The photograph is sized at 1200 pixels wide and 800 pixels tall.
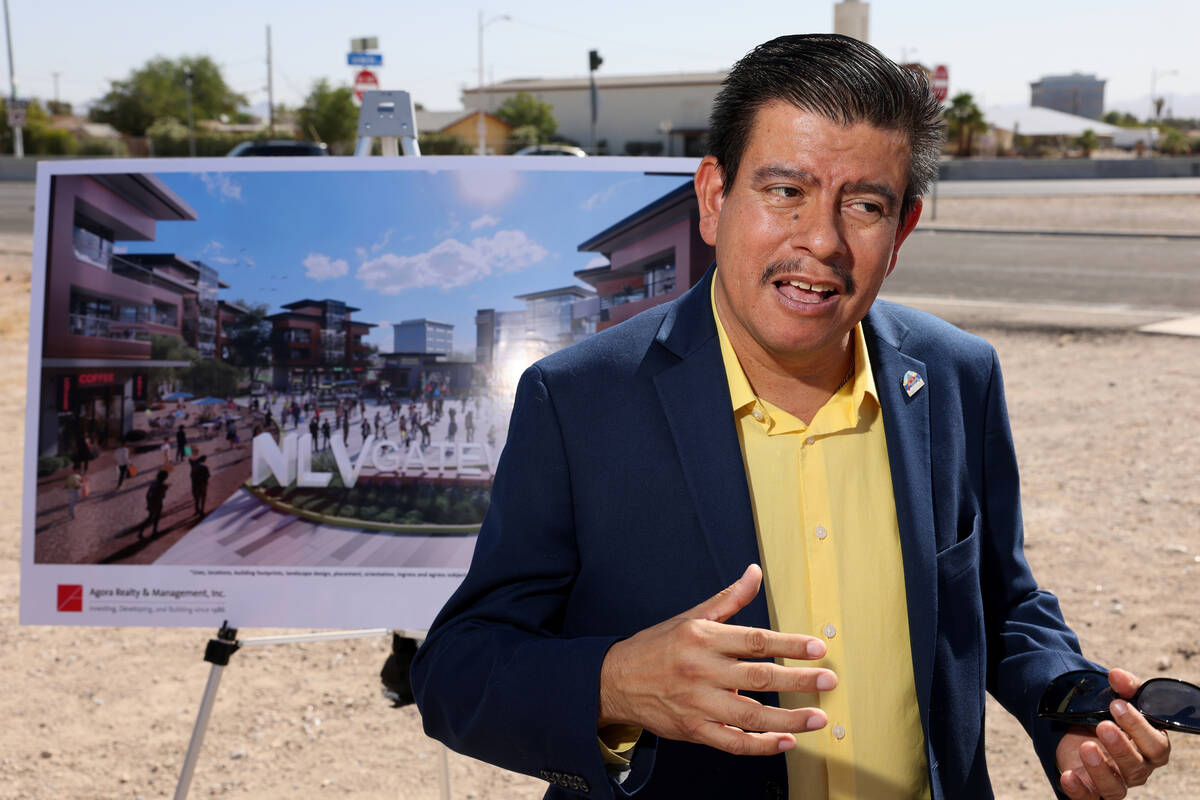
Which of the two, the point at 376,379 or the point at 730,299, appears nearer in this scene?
the point at 730,299

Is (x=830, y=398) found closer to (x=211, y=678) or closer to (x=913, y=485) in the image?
(x=913, y=485)

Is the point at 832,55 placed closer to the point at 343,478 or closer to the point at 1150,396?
the point at 343,478

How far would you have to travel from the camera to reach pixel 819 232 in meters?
1.48

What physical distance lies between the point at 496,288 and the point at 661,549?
1.39 meters

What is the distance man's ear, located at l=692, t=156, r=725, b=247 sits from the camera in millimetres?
1639

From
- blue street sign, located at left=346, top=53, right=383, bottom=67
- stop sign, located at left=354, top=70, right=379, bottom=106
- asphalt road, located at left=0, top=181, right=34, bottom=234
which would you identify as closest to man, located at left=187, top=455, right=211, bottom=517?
blue street sign, located at left=346, top=53, right=383, bottom=67

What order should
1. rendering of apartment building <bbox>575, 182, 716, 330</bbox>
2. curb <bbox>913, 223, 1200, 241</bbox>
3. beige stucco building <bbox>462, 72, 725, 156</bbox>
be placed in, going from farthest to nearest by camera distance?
beige stucco building <bbox>462, 72, 725, 156</bbox> → curb <bbox>913, 223, 1200, 241</bbox> → rendering of apartment building <bbox>575, 182, 716, 330</bbox>

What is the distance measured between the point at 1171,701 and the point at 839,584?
1.47 feet

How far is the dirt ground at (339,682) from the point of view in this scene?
143 inches

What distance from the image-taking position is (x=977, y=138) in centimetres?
6216

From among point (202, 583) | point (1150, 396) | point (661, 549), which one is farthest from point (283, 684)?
point (1150, 396)

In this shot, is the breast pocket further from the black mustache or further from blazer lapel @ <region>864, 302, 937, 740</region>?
the black mustache

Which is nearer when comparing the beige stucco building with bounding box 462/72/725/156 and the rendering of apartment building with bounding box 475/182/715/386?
the rendering of apartment building with bounding box 475/182/715/386

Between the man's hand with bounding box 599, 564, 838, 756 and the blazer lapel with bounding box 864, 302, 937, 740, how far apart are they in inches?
15.6
